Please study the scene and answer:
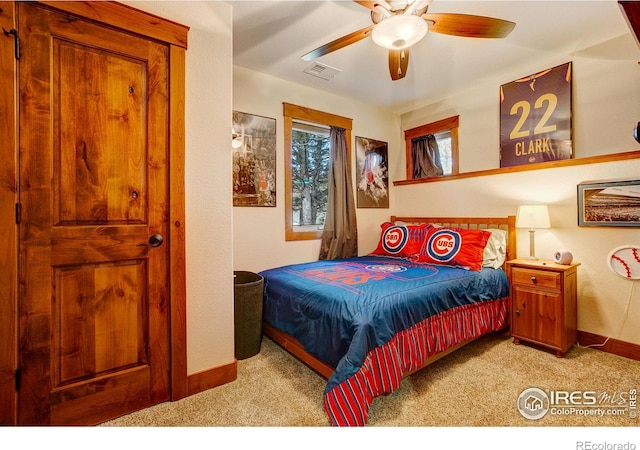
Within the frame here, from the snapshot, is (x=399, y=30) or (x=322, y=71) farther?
(x=322, y=71)

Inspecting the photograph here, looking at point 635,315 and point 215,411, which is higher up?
point 635,315

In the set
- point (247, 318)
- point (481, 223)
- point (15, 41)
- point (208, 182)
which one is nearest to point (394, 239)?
point (481, 223)

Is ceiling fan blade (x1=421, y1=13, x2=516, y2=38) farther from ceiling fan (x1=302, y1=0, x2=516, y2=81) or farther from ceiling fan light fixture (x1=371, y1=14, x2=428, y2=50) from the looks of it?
ceiling fan light fixture (x1=371, y1=14, x2=428, y2=50)

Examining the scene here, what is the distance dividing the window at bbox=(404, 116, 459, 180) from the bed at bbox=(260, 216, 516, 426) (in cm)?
83

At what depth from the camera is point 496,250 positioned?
2.74 meters

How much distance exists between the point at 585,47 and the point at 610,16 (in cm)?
41

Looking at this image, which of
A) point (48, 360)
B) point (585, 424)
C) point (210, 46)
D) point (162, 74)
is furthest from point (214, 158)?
point (585, 424)

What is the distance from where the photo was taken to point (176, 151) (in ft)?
5.32

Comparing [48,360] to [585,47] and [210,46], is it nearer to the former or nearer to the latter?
[210,46]

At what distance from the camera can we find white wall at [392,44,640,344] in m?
2.23

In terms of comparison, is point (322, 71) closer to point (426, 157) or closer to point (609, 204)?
point (426, 157)

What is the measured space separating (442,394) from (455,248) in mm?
1423

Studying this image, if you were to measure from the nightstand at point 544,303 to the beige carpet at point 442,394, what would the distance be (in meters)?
0.13

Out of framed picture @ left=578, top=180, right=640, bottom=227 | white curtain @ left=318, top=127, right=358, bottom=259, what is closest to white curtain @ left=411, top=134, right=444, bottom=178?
white curtain @ left=318, top=127, right=358, bottom=259
